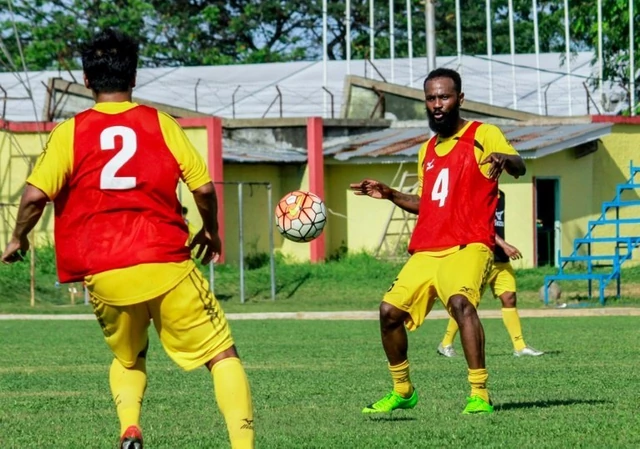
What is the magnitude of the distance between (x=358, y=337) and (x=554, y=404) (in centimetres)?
908

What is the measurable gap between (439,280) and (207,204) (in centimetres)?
273

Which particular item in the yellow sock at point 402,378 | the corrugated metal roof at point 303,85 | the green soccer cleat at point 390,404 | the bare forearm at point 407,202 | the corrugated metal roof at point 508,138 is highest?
the corrugated metal roof at point 303,85

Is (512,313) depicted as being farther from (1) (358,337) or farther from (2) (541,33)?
(2) (541,33)

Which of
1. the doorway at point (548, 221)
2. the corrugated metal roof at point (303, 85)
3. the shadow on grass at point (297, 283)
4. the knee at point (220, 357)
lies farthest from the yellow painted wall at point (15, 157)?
the knee at point (220, 357)

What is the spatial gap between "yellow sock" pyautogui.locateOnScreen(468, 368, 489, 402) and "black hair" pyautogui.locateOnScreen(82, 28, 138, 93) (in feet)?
11.1

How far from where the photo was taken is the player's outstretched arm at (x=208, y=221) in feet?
23.1

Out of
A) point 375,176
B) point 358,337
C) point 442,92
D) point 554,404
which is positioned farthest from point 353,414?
point 375,176

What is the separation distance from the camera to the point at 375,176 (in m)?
34.7

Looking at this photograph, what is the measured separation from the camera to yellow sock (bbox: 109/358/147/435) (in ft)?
24.1

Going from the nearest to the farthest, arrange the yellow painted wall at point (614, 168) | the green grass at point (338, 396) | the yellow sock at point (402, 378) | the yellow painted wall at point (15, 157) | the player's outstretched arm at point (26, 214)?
the player's outstretched arm at point (26, 214)
the green grass at point (338, 396)
the yellow sock at point (402, 378)
the yellow painted wall at point (15, 157)
the yellow painted wall at point (614, 168)

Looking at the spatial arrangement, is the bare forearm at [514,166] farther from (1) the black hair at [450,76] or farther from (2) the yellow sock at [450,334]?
(2) the yellow sock at [450,334]

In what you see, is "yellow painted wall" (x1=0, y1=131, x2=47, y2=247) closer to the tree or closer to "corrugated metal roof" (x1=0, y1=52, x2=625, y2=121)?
"corrugated metal roof" (x1=0, y1=52, x2=625, y2=121)

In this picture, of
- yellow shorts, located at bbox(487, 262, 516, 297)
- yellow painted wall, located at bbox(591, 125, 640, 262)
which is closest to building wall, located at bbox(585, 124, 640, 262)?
yellow painted wall, located at bbox(591, 125, 640, 262)

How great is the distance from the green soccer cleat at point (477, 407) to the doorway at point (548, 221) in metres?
24.4
